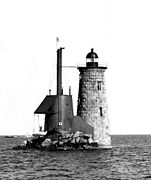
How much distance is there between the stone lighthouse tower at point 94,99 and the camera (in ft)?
245

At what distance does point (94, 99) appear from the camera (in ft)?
245

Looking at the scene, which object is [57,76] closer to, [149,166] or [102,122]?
[102,122]

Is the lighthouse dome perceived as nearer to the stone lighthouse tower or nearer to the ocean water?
the stone lighthouse tower

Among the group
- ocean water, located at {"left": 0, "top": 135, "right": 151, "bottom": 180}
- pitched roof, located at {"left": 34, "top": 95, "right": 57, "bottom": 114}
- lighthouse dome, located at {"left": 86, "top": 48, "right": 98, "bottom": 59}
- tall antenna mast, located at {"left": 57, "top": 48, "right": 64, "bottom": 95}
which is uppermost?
lighthouse dome, located at {"left": 86, "top": 48, "right": 98, "bottom": 59}

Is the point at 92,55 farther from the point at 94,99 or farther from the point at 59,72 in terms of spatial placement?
the point at 94,99

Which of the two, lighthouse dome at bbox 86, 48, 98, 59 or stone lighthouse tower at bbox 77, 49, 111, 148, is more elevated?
lighthouse dome at bbox 86, 48, 98, 59

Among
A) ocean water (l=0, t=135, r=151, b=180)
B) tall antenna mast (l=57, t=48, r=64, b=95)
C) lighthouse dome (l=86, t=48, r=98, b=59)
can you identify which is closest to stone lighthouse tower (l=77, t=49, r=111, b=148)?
lighthouse dome (l=86, t=48, r=98, b=59)

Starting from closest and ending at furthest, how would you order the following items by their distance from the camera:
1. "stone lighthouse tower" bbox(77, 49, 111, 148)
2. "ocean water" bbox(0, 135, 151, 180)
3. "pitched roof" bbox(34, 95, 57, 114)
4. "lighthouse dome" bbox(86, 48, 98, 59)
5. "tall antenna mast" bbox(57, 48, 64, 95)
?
"ocean water" bbox(0, 135, 151, 180) < "stone lighthouse tower" bbox(77, 49, 111, 148) < "tall antenna mast" bbox(57, 48, 64, 95) < "pitched roof" bbox(34, 95, 57, 114) < "lighthouse dome" bbox(86, 48, 98, 59)

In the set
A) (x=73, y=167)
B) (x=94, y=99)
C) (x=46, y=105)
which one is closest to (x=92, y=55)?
(x=94, y=99)

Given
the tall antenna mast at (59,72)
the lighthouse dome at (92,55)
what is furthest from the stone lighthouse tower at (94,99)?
the tall antenna mast at (59,72)

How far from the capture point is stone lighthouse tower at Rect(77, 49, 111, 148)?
74.8 m

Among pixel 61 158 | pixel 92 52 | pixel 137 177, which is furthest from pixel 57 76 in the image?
pixel 137 177

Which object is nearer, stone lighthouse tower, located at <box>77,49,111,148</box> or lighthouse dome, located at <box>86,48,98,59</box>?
stone lighthouse tower, located at <box>77,49,111,148</box>

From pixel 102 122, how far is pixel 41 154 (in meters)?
12.2
